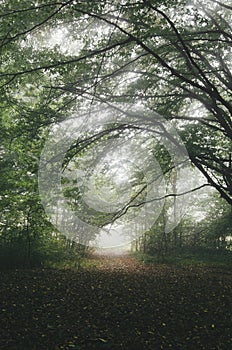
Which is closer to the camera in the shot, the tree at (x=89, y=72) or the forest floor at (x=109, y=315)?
the forest floor at (x=109, y=315)

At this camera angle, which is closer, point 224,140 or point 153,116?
point 153,116

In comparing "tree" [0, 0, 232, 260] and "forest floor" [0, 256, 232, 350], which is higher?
"tree" [0, 0, 232, 260]

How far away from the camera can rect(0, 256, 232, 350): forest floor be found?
13.5 ft

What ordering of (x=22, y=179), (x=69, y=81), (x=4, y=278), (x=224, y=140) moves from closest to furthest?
(x=4, y=278) < (x=69, y=81) < (x=22, y=179) < (x=224, y=140)

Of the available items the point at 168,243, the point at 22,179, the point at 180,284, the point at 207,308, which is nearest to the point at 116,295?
the point at 207,308

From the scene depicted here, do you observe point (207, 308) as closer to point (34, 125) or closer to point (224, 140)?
point (34, 125)

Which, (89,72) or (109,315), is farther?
(89,72)

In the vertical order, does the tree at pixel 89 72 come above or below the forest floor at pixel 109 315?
above

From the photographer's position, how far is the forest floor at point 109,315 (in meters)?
4.12

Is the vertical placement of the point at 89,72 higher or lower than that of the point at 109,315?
higher

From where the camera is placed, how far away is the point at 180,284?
8.23 meters

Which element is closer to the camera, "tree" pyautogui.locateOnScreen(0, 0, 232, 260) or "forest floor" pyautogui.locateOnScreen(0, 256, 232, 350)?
"forest floor" pyautogui.locateOnScreen(0, 256, 232, 350)

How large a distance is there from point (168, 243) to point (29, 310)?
1367cm

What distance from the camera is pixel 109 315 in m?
5.20
